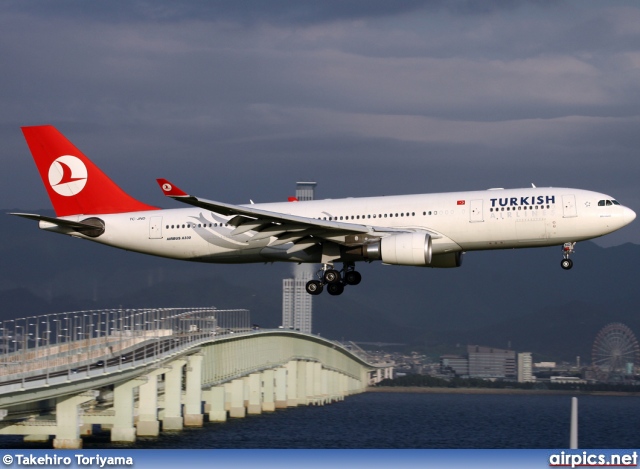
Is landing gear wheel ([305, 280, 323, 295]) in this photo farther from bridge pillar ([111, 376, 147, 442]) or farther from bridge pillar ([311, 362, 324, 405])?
bridge pillar ([311, 362, 324, 405])

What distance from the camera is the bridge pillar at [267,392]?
152 meters

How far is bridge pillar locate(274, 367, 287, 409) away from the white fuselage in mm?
102852

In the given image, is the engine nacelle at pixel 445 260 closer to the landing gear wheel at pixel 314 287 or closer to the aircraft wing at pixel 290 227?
the aircraft wing at pixel 290 227

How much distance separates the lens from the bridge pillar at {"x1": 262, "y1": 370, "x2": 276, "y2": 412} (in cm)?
15229

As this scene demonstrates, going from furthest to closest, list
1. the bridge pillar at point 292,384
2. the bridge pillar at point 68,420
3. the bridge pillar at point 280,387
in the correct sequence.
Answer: the bridge pillar at point 292,384
the bridge pillar at point 280,387
the bridge pillar at point 68,420

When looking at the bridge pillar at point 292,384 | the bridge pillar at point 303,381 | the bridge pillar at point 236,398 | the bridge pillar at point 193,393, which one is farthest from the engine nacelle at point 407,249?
the bridge pillar at point 303,381

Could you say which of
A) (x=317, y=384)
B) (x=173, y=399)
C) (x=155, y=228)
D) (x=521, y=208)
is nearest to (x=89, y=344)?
(x=155, y=228)

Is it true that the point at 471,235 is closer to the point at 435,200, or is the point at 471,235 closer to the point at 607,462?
the point at 435,200

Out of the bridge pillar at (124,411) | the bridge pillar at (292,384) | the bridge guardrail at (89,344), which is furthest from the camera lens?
the bridge pillar at (292,384)

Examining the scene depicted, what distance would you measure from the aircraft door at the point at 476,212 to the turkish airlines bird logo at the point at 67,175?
2472cm

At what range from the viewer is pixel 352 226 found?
5262 cm

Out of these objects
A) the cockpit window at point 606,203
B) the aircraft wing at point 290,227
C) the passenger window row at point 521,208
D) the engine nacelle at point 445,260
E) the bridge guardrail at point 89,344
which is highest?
the cockpit window at point 606,203

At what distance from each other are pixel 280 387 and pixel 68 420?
3565 inches

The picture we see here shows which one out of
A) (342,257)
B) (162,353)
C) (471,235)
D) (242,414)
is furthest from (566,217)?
(242,414)
